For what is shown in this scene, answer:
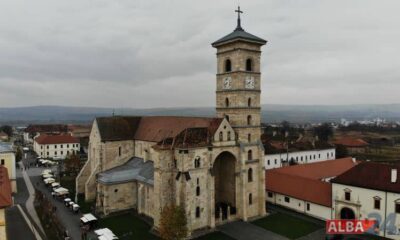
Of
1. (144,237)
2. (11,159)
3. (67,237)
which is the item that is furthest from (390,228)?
(11,159)

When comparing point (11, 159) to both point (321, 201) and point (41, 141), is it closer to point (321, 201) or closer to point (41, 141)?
point (41, 141)

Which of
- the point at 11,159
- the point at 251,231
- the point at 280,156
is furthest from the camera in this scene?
the point at 280,156

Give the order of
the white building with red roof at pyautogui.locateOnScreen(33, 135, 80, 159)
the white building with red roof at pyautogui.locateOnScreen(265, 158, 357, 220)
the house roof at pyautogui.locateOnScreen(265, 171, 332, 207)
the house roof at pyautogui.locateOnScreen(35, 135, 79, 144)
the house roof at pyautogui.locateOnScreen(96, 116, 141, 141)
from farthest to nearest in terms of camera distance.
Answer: the house roof at pyautogui.locateOnScreen(35, 135, 79, 144)
the white building with red roof at pyautogui.locateOnScreen(33, 135, 80, 159)
the house roof at pyautogui.locateOnScreen(96, 116, 141, 141)
the house roof at pyautogui.locateOnScreen(265, 171, 332, 207)
the white building with red roof at pyautogui.locateOnScreen(265, 158, 357, 220)

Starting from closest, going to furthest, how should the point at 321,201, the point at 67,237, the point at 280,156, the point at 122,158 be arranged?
the point at 67,237, the point at 321,201, the point at 122,158, the point at 280,156

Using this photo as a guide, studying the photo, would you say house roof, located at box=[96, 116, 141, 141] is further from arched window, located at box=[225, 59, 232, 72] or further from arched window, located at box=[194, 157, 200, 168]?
arched window, located at box=[225, 59, 232, 72]

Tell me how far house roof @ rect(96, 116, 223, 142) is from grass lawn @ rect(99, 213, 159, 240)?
11055 mm

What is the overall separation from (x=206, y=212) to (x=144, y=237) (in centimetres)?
747

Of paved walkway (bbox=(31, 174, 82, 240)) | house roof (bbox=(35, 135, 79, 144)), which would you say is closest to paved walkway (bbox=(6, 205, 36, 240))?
paved walkway (bbox=(31, 174, 82, 240))

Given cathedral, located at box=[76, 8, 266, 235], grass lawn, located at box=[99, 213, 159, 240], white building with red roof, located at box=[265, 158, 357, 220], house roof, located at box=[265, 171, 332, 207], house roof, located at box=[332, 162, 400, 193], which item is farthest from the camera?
house roof, located at box=[265, 171, 332, 207]

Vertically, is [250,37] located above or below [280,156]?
above

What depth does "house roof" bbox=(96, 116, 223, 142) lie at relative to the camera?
149 ft

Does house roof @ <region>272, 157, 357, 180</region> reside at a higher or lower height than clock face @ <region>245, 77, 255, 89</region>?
lower

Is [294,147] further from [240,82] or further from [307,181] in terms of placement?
[240,82]

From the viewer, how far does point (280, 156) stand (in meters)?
71.9
